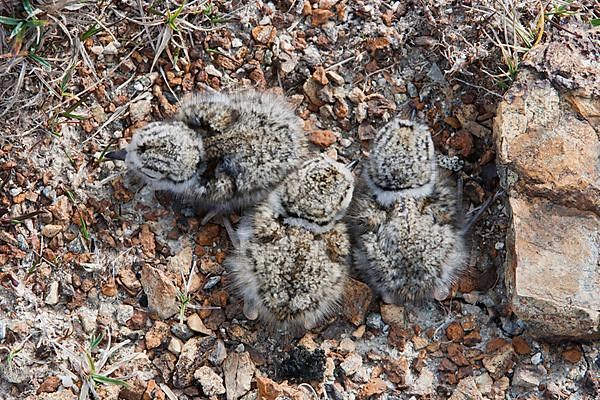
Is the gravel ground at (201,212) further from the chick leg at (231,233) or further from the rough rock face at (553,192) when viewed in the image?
the rough rock face at (553,192)

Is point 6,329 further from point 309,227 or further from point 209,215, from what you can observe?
point 309,227

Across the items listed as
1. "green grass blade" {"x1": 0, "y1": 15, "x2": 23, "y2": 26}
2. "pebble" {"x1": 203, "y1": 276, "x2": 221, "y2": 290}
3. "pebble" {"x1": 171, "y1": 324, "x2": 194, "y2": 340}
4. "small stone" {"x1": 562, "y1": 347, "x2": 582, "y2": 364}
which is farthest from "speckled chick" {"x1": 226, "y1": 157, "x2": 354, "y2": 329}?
"green grass blade" {"x1": 0, "y1": 15, "x2": 23, "y2": 26}

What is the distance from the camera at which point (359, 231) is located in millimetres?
4504

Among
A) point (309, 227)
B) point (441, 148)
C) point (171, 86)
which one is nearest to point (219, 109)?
point (171, 86)

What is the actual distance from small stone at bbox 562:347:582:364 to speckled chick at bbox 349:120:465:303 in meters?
0.68

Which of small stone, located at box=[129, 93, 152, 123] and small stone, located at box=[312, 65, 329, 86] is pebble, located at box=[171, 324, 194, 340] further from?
small stone, located at box=[312, 65, 329, 86]

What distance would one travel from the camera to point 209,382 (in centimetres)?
431

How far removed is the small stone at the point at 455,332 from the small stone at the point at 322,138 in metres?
1.20

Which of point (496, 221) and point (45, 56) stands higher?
point (45, 56)

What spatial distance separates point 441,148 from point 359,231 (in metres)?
0.72

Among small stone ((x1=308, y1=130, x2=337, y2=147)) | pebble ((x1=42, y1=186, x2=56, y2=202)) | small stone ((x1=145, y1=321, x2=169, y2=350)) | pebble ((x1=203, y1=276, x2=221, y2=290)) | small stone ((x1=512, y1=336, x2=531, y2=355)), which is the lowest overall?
small stone ((x1=145, y1=321, x2=169, y2=350))

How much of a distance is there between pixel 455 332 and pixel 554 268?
62cm

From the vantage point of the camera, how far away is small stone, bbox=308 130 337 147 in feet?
15.7

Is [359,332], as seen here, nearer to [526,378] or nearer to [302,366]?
[302,366]
